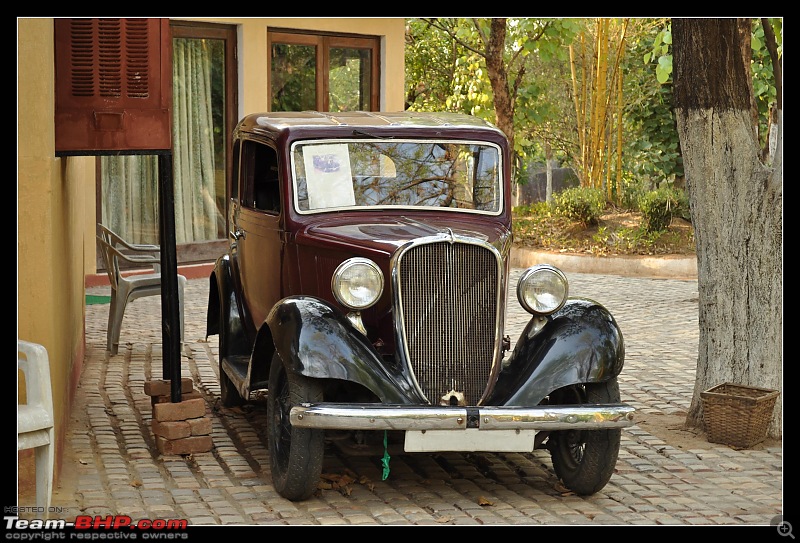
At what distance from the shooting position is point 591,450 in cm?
547

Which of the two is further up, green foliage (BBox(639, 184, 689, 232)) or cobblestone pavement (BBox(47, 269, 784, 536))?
green foliage (BBox(639, 184, 689, 232))

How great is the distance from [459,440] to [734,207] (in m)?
2.71

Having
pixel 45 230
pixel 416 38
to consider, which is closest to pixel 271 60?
pixel 416 38

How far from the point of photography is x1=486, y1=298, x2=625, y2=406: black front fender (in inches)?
208

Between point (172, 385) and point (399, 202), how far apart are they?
1684 millimetres

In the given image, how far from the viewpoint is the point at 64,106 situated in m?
5.94

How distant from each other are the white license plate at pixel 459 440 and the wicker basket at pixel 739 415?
1.94 m

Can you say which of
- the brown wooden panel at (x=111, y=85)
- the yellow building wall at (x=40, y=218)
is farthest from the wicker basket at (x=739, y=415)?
the yellow building wall at (x=40, y=218)

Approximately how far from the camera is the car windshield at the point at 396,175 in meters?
6.30

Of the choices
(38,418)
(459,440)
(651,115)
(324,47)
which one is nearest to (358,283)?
(459,440)

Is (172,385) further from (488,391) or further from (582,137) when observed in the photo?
(582,137)

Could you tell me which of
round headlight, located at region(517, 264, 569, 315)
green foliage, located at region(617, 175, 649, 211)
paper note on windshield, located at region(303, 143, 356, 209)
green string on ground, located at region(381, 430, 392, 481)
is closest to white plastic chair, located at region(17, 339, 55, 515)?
green string on ground, located at region(381, 430, 392, 481)

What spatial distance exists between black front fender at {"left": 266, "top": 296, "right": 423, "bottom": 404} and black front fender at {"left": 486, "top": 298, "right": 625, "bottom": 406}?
0.51m

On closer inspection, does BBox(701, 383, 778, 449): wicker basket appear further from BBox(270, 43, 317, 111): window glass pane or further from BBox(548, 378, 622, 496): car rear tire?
BBox(270, 43, 317, 111): window glass pane
